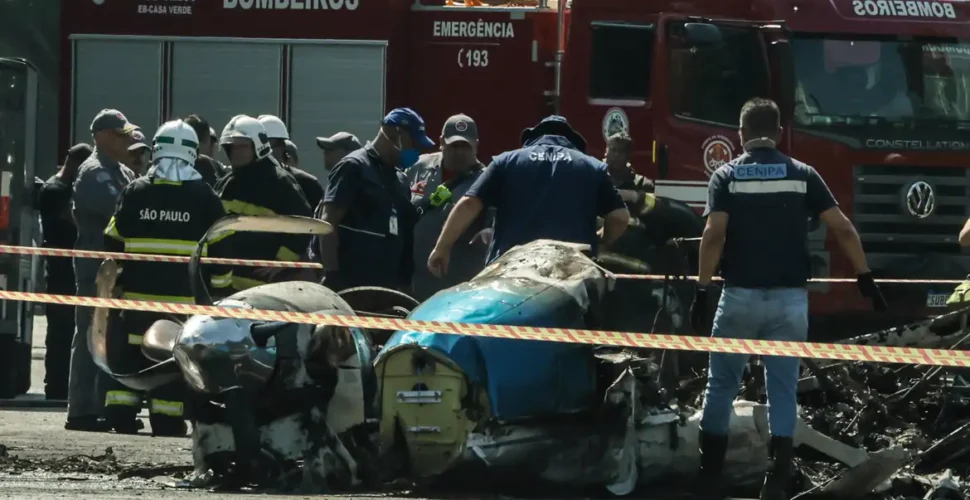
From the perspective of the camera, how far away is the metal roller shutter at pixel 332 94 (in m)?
16.2

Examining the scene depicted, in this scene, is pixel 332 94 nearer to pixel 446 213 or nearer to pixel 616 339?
pixel 446 213

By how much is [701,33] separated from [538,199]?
510cm

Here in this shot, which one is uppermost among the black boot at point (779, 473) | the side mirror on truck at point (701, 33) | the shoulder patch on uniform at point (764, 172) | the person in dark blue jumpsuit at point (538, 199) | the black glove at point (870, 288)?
the side mirror on truck at point (701, 33)

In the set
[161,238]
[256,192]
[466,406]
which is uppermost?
[256,192]

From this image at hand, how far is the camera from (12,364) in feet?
41.1

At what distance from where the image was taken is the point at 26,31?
16109 millimetres

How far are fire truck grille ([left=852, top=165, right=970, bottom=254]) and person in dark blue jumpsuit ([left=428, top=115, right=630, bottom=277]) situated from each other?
5472 mm

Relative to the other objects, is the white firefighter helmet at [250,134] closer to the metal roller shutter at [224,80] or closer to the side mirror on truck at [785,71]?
the side mirror on truck at [785,71]

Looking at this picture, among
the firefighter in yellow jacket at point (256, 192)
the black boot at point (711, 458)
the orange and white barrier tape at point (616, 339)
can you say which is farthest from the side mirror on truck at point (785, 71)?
the black boot at point (711, 458)

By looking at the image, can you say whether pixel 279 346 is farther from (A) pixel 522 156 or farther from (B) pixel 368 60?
(B) pixel 368 60

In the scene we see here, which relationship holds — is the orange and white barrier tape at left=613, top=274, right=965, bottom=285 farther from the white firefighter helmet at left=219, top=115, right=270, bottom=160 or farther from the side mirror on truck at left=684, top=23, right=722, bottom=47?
the white firefighter helmet at left=219, top=115, right=270, bottom=160

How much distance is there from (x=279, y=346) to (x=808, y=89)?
7.05 metres

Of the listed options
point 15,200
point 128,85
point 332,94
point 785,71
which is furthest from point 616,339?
point 128,85

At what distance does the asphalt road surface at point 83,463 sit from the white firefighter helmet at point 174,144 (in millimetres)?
1532
